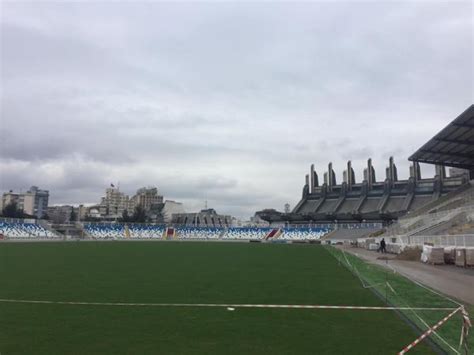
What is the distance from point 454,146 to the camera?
43.6 meters

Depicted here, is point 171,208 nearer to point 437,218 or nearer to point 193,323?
point 437,218

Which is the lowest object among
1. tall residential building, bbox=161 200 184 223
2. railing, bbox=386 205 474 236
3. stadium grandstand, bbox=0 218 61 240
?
stadium grandstand, bbox=0 218 61 240

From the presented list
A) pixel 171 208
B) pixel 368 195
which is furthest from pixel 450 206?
pixel 171 208

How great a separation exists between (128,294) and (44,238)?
70084 mm

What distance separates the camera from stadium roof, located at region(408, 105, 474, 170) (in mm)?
36500

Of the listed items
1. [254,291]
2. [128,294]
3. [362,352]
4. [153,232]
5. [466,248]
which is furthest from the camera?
[153,232]

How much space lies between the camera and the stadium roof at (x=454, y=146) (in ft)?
120

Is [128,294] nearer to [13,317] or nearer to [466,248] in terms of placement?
[13,317]

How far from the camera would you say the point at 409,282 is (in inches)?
612

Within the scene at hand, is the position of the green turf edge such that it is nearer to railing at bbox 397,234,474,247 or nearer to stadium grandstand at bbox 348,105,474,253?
railing at bbox 397,234,474,247

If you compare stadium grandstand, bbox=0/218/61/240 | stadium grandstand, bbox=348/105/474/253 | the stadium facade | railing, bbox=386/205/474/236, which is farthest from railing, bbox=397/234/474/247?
stadium grandstand, bbox=0/218/61/240

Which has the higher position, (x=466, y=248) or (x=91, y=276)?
(x=466, y=248)

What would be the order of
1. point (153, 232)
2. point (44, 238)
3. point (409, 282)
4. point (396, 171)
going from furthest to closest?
1. point (396, 171)
2. point (153, 232)
3. point (44, 238)
4. point (409, 282)

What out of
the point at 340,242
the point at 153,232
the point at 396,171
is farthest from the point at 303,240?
the point at 396,171
